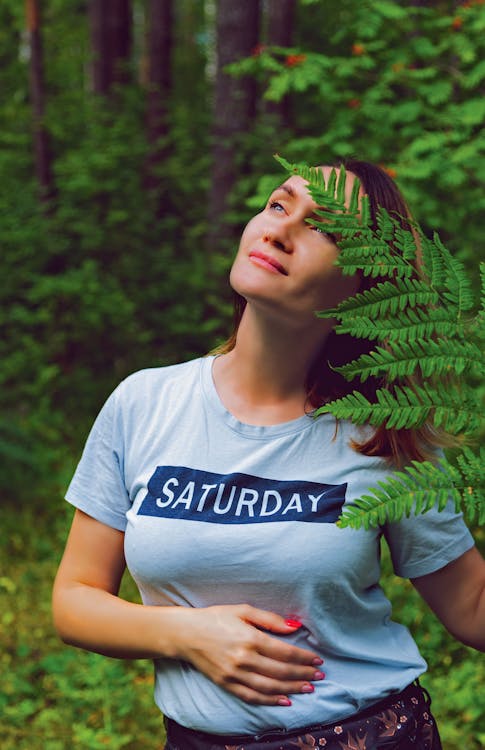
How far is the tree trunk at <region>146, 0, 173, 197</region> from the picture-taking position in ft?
27.6

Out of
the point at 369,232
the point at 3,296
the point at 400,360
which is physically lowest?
the point at 3,296

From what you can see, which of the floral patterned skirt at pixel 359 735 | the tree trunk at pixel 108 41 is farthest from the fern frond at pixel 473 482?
the tree trunk at pixel 108 41

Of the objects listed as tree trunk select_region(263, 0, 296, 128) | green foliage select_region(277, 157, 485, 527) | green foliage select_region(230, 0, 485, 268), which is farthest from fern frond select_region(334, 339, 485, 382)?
tree trunk select_region(263, 0, 296, 128)

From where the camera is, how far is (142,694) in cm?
362

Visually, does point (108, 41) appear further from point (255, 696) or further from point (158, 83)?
point (255, 696)

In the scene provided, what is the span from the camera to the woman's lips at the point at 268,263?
1516 mm

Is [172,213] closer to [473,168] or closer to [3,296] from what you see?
[3,296]

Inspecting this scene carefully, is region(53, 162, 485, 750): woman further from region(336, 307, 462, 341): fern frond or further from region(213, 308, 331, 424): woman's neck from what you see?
region(336, 307, 462, 341): fern frond

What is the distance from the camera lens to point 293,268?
4.97ft

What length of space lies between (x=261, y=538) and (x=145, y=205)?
6.63 meters

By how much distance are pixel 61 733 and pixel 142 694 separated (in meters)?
0.38

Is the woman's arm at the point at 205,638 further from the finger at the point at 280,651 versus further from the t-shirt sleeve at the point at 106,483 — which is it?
the t-shirt sleeve at the point at 106,483

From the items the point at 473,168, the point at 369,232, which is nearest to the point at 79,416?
the point at 473,168

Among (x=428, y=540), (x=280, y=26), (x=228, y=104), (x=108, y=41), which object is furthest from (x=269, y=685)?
(x=108, y=41)
